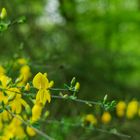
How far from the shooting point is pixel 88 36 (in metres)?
6.30

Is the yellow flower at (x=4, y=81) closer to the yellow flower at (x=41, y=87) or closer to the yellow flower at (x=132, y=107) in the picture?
the yellow flower at (x=41, y=87)

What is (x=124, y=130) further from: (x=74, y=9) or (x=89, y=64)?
(x=74, y=9)

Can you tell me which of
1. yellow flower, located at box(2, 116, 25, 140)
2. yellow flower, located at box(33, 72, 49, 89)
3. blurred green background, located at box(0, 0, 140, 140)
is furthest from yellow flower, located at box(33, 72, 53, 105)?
blurred green background, located at box(0, 0, 140, 140)

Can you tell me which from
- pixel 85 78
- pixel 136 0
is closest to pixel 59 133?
pixel 85 78

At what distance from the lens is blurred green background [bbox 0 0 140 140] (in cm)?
535

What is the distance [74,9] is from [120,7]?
0.55 meters

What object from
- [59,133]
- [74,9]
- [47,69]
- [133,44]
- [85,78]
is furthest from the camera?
[133,44]

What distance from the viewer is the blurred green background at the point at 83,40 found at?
535 cm

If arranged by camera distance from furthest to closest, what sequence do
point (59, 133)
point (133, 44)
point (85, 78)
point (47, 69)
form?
point (133, 44) → point (85, 78) → point (47, 69) → point (59, 133)

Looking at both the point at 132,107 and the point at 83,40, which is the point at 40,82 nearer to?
the point at 132,107

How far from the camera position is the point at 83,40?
6.04 m

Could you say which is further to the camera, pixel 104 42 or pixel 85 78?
pixel 104 42

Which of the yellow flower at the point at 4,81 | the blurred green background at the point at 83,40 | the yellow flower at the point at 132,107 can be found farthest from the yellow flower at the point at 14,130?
the blurred green background at the point at 83,40

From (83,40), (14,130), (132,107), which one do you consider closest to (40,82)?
(14,130)
